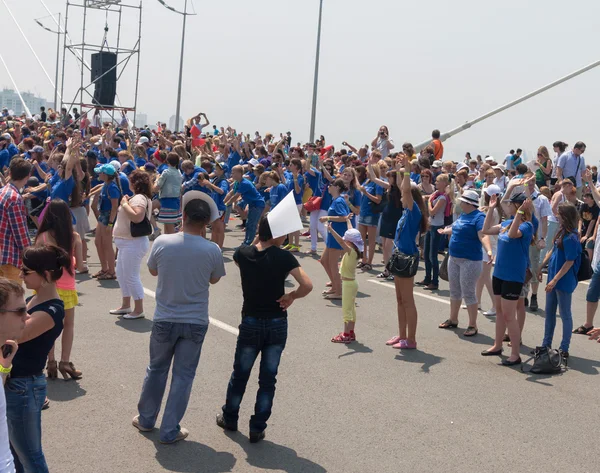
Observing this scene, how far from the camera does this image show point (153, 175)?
532 inches

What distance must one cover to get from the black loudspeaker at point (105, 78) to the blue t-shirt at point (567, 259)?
2355 cm

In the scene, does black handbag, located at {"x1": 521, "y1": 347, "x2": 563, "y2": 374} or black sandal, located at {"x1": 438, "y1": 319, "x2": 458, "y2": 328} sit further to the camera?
black sandal, located at {"x1": 438, "y1": 319, "x2": 458, "y2": 328}

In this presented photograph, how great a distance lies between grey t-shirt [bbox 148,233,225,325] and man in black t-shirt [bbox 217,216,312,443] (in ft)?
0.91

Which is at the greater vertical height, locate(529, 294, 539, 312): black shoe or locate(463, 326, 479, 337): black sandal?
locate(529, 294, 539, 312): black shoe

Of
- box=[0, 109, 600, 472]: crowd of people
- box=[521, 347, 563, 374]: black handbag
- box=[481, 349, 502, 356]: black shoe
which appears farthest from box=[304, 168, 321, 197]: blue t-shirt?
box=[521, 347, 563, 374]: black handbag

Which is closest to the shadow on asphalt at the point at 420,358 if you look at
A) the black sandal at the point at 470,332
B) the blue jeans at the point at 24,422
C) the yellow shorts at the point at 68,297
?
the black sandal at the point at 470,332

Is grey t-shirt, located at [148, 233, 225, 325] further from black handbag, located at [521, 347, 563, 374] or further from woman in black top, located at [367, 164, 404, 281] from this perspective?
woman in black top, located at [367, 164, 404, 281]

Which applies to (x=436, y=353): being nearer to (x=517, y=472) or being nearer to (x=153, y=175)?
(x=517, y=472)

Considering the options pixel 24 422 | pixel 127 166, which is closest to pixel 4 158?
pixel 127 166

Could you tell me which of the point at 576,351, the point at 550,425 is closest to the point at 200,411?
the point at 550,425

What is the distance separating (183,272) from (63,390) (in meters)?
1.98

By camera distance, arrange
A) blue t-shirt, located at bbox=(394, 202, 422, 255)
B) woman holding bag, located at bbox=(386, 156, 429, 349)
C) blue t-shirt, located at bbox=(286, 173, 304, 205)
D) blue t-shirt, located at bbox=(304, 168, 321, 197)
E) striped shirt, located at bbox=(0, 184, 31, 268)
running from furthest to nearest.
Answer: blue t-shirt, located at bbox=(304, 168, 321, 197)
blue t-shirt, located at bbox=(286, 173, 304, 205)
blue t-shirt, located at bbox=(394, 202, 422, 255)
woman holding bag, located at bbox=(386, 156, 429, 349)
striped shirt, located at bbox=(0, 184, 31, 268)

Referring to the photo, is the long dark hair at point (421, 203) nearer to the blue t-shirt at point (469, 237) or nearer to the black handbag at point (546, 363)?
the blue t-shirt at point (469, 237)

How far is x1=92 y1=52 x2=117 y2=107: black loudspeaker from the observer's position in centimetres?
2811
